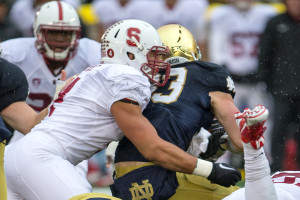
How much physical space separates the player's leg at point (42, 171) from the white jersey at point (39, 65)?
1718mm

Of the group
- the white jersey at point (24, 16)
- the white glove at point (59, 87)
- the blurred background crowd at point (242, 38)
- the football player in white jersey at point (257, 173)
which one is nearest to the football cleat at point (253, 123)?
the football player in white jersey at point (257, 173)

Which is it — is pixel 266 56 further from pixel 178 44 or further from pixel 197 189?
pixel 197 189

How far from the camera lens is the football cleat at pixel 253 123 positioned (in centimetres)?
386

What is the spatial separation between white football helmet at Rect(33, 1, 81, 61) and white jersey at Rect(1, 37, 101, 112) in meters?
0.08

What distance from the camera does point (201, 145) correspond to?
4.72 m

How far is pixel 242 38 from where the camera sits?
839 centimetres

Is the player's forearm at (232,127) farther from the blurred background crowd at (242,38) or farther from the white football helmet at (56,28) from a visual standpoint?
the blurred background crowd at (242,38)

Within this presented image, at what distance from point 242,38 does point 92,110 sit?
14.0 feet

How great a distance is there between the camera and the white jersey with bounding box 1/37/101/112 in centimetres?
611

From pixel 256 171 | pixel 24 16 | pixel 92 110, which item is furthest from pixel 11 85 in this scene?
pixel 24 16

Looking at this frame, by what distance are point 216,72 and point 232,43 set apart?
3752 millimetres

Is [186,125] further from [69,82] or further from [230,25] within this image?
[230,25]

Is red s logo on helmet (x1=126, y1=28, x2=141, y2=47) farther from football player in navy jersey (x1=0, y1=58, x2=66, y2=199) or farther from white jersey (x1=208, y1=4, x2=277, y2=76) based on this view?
white jersey (x1=208, y1=4, x2=277, y2=76)

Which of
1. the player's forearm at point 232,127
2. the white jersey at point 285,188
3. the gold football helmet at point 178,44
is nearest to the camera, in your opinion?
the white jersey at point 285,188
